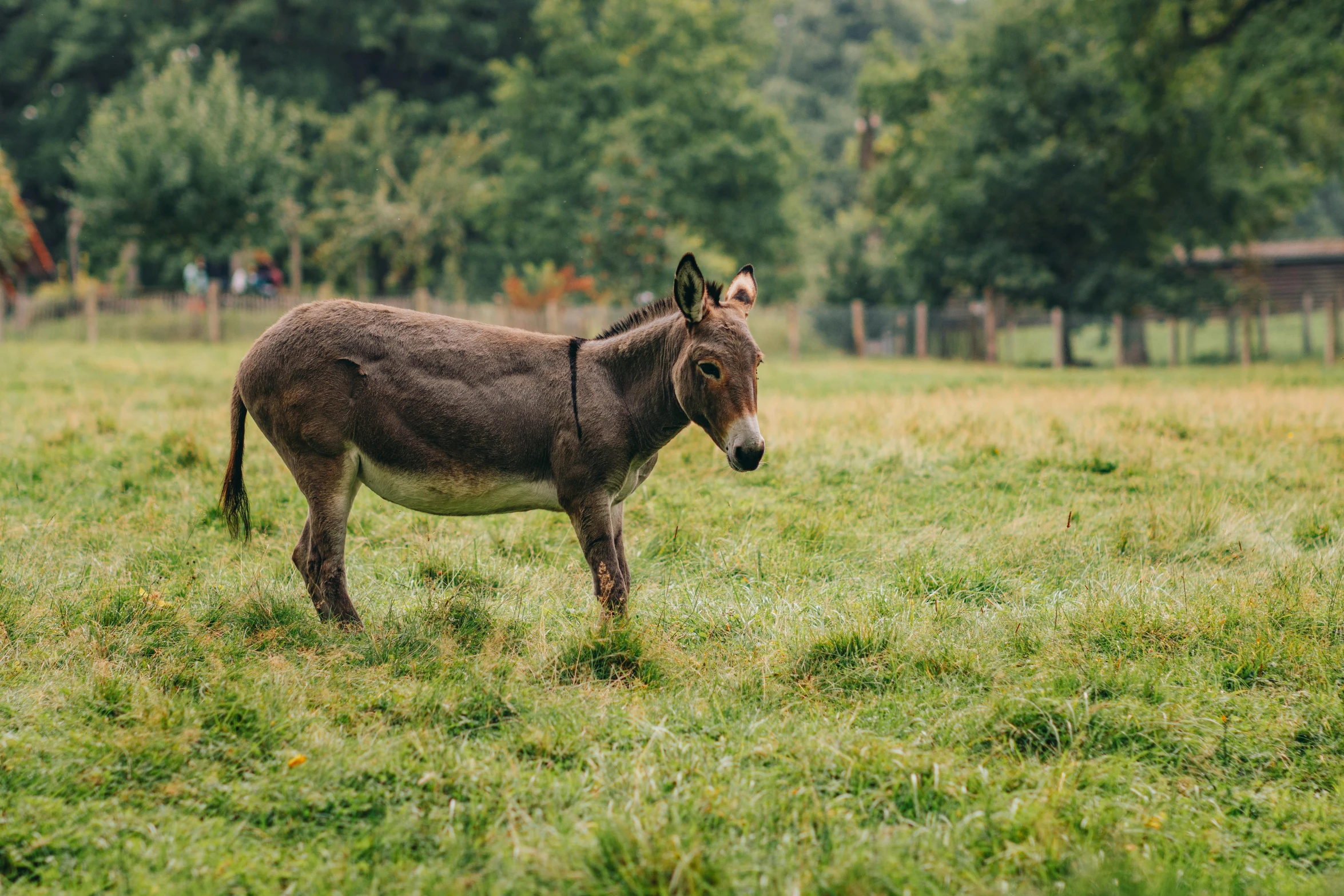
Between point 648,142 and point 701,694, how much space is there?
116 ft

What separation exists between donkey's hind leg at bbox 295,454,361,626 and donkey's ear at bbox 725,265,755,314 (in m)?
2.11

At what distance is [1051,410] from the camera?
11484 mm

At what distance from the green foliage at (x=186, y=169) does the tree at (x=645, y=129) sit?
9915 mm

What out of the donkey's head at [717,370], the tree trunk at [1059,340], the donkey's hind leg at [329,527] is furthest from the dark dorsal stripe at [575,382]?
the tree trunk at [1059,340]

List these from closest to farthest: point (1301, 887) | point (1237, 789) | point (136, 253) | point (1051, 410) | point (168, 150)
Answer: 1. point (1301, 887)
2. point (1237, 789)
3. point (1051, 410)
4. point (168, 150)
5. point (136, 253)

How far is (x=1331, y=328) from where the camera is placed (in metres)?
24.7

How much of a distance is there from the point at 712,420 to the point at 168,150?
93.2 feet

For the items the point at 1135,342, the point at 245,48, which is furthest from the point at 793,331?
the point at 245,48

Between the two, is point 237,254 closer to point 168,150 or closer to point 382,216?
point 382,216

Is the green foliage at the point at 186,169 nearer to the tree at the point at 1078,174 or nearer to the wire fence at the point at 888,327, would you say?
the wire fence at the point at 888,327

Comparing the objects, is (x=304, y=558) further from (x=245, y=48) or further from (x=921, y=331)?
(x=245, y=48)

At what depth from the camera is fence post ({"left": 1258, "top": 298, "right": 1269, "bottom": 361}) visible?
28328mm

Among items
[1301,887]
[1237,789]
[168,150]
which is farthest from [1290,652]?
[168,150]

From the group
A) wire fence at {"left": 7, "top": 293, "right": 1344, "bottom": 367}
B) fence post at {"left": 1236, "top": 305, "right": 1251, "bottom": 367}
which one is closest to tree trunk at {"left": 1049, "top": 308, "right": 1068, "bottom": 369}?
wire fence at {"left": 7, "top": 293, "right": 1344, "bottom": 367}
